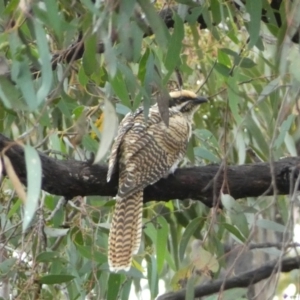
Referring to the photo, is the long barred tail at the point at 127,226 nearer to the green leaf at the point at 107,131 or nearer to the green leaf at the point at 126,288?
the green leaf at the point at 126,288

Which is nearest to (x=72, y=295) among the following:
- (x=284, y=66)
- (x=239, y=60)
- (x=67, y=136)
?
(x=67, y=136)

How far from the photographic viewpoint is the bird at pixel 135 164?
117 inches

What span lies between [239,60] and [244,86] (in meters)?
0.88

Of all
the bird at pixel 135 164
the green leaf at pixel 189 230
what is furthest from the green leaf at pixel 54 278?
the green leaf at pixel 189 230

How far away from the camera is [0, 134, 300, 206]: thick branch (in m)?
2.63

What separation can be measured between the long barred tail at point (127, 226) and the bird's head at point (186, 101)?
73 cm

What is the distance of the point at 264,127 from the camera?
3424mm

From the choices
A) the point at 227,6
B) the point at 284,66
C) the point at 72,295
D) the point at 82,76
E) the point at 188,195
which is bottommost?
the point at 72,295

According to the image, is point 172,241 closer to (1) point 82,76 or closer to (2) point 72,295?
(2) point 72,295

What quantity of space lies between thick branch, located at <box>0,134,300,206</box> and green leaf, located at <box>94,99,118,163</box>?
85 centimetres

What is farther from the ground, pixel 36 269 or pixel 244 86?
pixel 244 86

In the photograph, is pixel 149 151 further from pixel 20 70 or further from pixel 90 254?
pixel 20 70

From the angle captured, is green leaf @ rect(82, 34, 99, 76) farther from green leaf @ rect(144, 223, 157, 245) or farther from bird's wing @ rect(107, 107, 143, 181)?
green leaf @ rect(144, 223, 157, 245)

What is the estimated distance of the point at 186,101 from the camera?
3.76m
